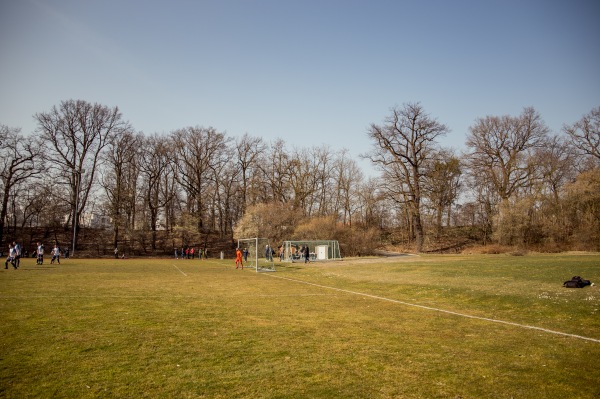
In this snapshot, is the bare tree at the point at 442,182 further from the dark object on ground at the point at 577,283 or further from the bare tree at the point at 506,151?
the dark object on ground at the point at 577,283

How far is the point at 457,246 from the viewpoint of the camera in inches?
2164

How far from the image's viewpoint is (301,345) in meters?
7.40

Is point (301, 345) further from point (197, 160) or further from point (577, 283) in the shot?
point (197, 160)

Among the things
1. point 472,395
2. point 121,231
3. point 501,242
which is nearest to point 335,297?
point 472,395

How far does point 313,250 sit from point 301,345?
34.1 metres

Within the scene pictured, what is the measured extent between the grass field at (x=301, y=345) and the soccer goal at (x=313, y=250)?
82.1 feet

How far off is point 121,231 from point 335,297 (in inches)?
2139

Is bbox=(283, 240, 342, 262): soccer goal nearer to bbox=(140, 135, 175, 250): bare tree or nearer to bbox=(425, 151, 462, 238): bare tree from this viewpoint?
bbox=(425, 151, 462, 238): bare tree

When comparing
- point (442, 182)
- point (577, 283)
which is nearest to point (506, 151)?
point (442, 182)

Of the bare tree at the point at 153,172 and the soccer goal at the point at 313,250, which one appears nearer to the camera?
the soccer goal at the point at 313,250

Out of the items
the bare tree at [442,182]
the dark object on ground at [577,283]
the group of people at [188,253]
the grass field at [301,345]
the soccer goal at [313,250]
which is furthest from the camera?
the group of people at [188,253]

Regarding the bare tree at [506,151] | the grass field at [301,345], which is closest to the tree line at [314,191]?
the bare tree at [506,151]

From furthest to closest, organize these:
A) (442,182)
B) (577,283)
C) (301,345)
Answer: (442,182) → (577,283) → (301,345)

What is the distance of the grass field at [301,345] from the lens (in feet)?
16.9
